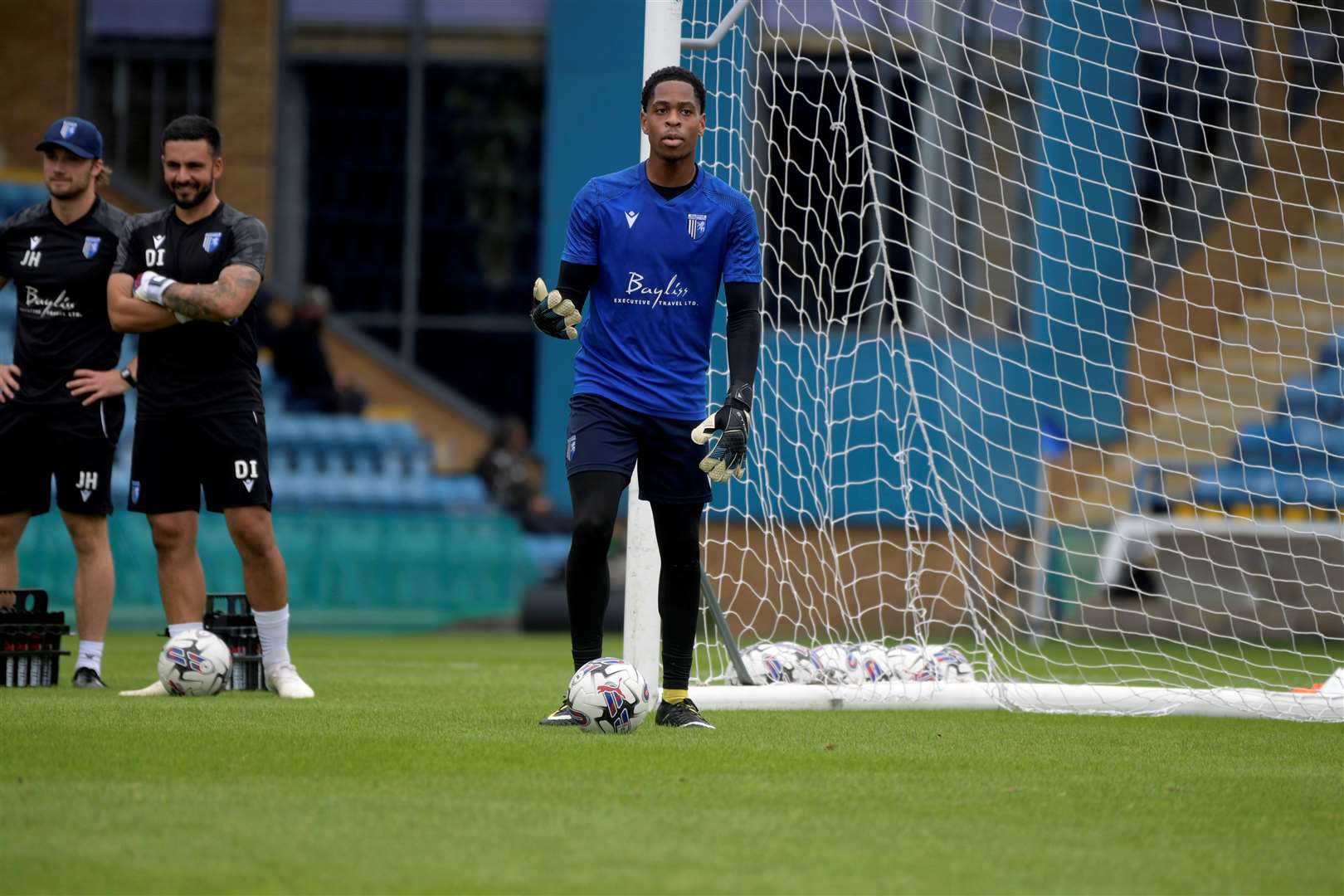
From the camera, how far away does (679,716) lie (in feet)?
20.5

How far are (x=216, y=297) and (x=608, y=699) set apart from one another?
2458 millimetres

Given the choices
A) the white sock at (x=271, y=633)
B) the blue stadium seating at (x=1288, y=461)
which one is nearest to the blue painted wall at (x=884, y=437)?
the blue stadium seating at (x=1288, y=461)

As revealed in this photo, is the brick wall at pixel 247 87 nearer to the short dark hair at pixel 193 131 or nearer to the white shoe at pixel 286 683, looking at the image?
the short dark hair at pixel 193 131

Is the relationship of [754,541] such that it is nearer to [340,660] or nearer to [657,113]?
[340,660]

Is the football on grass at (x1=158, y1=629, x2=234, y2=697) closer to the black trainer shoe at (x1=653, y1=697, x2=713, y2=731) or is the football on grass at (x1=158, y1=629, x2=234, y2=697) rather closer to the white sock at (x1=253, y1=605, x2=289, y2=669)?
the white sock at (x1=253, y1=605, x2=289, y2=669)

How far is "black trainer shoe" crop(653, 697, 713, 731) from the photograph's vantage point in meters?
6.24

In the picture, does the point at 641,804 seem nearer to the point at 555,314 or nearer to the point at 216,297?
the point at 555,314

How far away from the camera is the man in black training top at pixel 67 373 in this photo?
7.62 metres

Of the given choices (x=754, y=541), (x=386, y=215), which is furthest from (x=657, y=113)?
(x=386, y=215)

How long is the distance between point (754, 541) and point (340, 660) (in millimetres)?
2760

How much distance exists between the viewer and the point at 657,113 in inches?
236

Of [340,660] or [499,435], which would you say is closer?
[340,660]

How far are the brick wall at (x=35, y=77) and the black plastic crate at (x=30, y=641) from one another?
45.4ft

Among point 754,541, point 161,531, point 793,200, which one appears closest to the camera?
point 161,531
